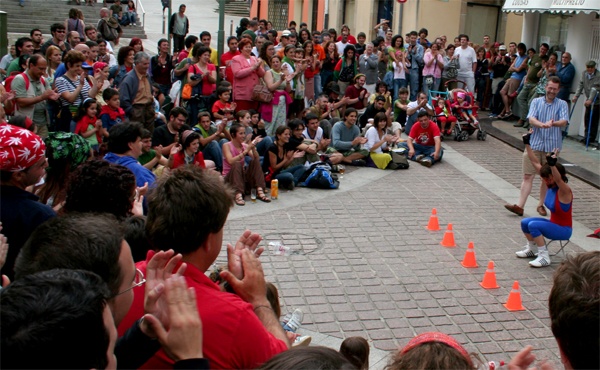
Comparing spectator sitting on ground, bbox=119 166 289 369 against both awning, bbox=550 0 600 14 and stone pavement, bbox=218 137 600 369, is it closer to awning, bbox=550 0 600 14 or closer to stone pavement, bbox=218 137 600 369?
stone pavement, bbox=218 137 600 369

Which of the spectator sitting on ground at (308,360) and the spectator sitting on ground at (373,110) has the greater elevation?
the spectator sitting on ground at (308,360)

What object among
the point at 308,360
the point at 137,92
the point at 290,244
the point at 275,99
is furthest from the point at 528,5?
the point at 308,360

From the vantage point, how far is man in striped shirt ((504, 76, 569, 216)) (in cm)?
1040

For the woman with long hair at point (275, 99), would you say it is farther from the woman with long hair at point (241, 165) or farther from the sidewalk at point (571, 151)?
the sidewalk at point (571, 151)

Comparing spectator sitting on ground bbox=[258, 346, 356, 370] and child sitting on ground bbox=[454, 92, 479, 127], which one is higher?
spectator sitting on ground bbox=[258, 346, 356, 370]

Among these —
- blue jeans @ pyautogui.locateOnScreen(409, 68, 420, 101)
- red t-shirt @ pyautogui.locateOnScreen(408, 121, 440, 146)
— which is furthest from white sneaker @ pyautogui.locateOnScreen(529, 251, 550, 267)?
blue jeans @ pyautogui.locateOnScreen(409, 68, 420, 101)

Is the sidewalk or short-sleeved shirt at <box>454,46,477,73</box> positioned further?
short-sleeved shirt at <box>454,46,477,73</box>

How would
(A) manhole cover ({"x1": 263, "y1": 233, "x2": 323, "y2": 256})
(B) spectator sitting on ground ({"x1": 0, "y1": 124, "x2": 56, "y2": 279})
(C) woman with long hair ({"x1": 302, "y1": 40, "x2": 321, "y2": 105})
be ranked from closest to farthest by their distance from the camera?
(B) spectator sitting on ground ({"x1": 0, "y1": 124, "x2": 56, "y2": 279}) → (A) manhole cover ({"x1": 263, "y1": 233, "x2": 323, "y2": 256}) → (C) woman with long hair ({"x1": 302, "y1": 40, "x2": 321, "y2": 105})

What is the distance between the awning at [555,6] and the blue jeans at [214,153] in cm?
888

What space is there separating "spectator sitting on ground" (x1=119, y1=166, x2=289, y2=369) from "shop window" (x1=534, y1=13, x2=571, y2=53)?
53.1 feet

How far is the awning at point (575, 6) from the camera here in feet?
48.2

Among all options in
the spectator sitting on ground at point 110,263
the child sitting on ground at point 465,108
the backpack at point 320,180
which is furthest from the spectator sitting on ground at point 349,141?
the spectator sitting on ground at point 110,263

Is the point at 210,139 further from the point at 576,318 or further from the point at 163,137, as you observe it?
the point at 576,318

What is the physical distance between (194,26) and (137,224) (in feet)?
101
